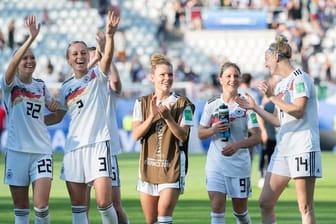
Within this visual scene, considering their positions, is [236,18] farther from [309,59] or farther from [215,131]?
[215,131]

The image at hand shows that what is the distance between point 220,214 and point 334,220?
342 cm

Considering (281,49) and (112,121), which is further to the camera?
(112,121)

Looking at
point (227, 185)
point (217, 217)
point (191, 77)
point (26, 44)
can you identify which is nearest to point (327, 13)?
point (191, 77)

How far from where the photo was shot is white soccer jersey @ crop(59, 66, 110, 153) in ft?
39.2

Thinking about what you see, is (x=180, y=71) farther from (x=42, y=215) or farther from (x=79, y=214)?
(x=42, y=215)

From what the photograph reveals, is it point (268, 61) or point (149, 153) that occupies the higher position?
point (268, 61)

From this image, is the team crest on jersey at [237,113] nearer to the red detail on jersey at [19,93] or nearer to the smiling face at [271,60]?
the smiling face at [271,60]

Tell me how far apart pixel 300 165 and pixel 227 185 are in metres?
1.07

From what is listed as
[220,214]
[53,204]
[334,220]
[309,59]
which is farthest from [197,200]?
[309,59]

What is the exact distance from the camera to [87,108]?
39.3ft

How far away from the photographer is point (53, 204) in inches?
697

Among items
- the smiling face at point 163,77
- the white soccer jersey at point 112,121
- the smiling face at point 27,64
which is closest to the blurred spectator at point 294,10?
the white soccer jersey at point 112,121

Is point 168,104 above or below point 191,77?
above

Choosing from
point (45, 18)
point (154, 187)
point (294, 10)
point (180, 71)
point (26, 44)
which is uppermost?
point (294, 10)
